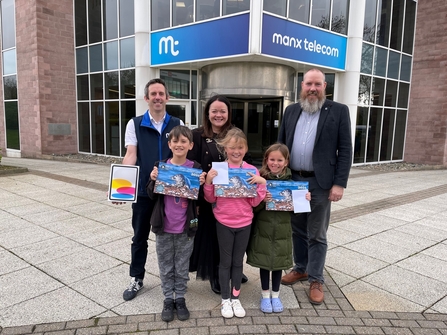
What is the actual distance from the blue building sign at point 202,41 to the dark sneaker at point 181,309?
789 cm

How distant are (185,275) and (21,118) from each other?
50.2 feet

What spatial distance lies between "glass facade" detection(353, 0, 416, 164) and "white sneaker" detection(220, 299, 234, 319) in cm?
1164

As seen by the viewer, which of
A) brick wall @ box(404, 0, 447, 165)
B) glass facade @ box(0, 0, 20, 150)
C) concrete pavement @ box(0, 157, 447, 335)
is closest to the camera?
concrete pavement @ box(0, 157, 447, 335)

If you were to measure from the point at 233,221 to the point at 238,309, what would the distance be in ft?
2.45

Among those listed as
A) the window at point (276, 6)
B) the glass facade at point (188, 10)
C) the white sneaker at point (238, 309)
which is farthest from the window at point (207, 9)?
the white sneaker at point (238, 309)

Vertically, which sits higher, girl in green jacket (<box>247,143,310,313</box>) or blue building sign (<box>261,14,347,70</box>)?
blue building sign (<box>261,14,347,70</box>)

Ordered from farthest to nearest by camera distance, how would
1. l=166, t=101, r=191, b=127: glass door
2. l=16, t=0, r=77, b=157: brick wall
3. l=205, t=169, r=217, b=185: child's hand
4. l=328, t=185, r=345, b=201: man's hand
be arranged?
l=16, t=0, r=77, b=157: brick wall < l=166, t=101, r=191, b=127: glass door < l=328, t=185, r=345, b=201: man's hand < l=205, t=169, r=217, b=185: child's hand

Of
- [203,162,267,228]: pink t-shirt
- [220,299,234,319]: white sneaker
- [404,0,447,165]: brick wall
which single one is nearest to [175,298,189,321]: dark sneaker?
[220,299,234,319]: white sneaker

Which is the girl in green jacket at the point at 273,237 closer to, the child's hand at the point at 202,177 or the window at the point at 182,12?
the child's hand at the point at 202,177

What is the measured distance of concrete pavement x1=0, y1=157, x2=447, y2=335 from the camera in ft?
8.93

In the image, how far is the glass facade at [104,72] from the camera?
1302 cm

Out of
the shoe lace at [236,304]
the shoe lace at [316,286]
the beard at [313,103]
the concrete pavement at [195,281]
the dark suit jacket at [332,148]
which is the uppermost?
the beard at [313,103]

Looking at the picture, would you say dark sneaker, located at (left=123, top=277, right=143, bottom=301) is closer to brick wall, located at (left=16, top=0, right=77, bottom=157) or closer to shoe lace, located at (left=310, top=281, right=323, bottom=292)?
shoe lace, located at (left=310, top=281, right=323, bottom=292)

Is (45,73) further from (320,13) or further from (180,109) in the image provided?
(320,13)
